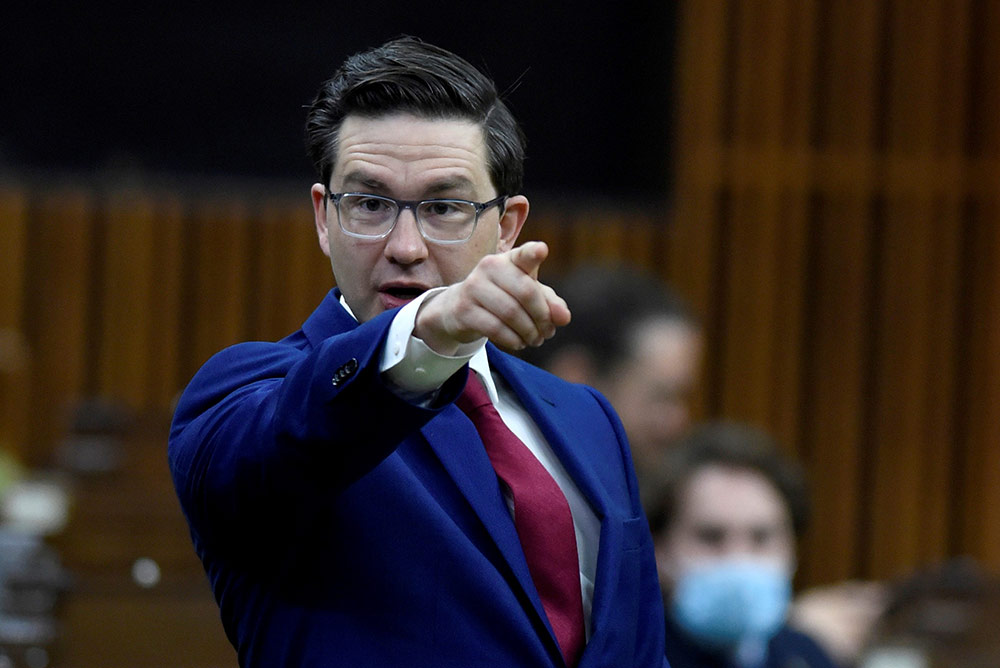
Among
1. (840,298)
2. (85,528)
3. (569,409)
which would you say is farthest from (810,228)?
(569,409)

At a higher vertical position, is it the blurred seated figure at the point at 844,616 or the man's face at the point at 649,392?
the man's face at the point at 649,392

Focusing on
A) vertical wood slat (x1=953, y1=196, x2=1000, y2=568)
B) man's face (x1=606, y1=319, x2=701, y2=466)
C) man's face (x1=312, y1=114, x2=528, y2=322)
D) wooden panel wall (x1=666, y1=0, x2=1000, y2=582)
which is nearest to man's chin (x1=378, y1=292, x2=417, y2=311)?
man's face (x1=312, y1=114, x2=528, y2=322)

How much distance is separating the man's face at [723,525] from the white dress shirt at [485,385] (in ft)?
4.21

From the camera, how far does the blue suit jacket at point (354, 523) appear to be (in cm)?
124

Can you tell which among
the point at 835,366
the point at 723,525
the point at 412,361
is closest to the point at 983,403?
the point at 835,366

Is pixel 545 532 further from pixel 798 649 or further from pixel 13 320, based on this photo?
pixel 13 320

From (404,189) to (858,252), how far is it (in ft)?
13.7

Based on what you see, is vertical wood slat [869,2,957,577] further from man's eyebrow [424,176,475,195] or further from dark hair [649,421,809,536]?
man's eyebrow [424,176,475,195]

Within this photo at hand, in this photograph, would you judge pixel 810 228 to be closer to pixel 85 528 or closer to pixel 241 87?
pixel 241 87

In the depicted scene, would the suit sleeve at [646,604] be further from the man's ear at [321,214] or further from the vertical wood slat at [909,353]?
the vertical wood slat at [909,353]

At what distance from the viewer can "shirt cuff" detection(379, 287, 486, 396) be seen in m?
1.22

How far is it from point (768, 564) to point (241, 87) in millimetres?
2596

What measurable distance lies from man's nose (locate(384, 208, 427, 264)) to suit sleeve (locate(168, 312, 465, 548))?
140 mm

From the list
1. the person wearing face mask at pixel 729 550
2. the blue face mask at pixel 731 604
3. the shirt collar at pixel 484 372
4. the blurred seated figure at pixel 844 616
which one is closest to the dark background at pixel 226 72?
the blurred seated figure at pixel 844 616
